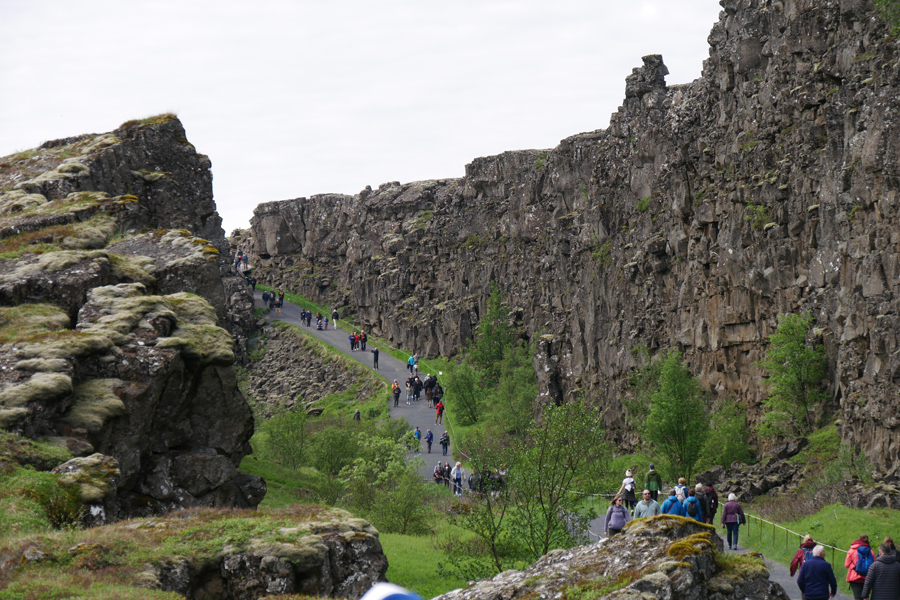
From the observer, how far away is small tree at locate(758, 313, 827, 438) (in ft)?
151

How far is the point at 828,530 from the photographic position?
2778cm

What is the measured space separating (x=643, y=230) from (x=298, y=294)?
6866 cm

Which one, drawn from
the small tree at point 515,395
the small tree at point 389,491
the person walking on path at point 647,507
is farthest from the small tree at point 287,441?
the person walking on path at point 647,507

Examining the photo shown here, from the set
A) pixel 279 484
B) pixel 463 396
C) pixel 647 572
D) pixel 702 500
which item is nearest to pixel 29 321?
pixel 279 484

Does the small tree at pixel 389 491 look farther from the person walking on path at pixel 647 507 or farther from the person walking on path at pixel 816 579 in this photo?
the person walking on path at pixel 816 579

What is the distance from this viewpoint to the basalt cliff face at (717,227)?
134ft

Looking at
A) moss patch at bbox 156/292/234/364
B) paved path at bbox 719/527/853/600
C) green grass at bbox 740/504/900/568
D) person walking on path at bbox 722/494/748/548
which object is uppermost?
moss patch at bbox 156/292/234/364

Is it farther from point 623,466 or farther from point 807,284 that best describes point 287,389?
point 807,284

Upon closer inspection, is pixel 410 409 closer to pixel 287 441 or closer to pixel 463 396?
pixel 463 396

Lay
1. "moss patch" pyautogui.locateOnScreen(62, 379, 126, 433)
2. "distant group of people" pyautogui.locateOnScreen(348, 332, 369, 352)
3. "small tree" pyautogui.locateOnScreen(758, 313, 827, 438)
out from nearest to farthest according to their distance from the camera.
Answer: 1. "moss patch" pyautogui.locateOnScreen(62, 379, 126, 433)
2. "small tree" pyautogui.locateOnScreen(758, 313, 827, 438)
3. "distant group of people" pyautogui.locateOnScreen(348, 332, 369, 352)

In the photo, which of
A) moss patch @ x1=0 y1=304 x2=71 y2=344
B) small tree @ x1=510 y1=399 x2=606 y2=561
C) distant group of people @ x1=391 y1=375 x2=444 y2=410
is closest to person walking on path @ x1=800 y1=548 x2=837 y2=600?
small tree @ x1=510 y1=399 x2=606 y2=561

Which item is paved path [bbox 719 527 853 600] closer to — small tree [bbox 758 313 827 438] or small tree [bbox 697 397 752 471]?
small tree [bbox 697 397 752 471]

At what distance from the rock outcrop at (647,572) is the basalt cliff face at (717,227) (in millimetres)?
23362

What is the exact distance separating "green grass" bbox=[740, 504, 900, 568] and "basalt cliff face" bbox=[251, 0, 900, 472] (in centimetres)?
915
